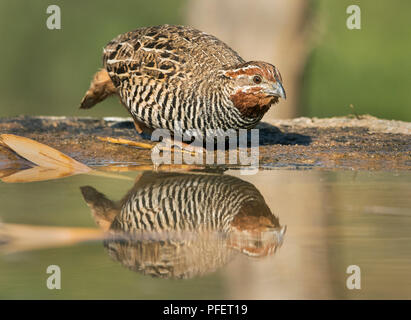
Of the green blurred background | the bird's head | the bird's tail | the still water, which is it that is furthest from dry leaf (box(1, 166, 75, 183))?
the green blurred background

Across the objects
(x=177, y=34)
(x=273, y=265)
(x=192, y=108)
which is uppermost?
(x=177, y=34)

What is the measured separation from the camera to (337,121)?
375 inches

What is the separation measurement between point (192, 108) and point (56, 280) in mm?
3704

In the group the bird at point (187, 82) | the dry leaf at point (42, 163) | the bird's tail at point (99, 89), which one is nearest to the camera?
the dry leaf at point (42, 163)

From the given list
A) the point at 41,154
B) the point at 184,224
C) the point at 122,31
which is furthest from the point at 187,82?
the point at 122,31

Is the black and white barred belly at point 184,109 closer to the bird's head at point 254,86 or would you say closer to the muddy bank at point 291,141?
the bird's head at point 254,86

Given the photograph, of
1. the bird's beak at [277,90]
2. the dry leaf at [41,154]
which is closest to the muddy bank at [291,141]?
the dry leaf at [41,154]

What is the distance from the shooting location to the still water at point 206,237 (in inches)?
161

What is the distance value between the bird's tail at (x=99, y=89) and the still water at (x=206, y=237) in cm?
237

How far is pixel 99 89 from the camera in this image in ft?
29.5

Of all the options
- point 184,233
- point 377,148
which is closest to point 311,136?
point 377,148

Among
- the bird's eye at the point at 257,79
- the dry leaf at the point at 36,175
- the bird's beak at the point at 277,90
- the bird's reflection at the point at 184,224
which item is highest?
the bird's eye at the point at 257,79

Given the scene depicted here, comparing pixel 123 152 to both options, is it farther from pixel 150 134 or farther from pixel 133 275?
pixel 133 275

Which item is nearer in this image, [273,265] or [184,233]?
[273,265]
